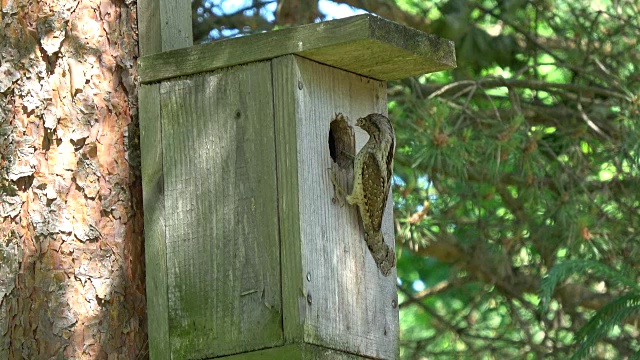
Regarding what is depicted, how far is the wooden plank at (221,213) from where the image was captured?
2.74 meters

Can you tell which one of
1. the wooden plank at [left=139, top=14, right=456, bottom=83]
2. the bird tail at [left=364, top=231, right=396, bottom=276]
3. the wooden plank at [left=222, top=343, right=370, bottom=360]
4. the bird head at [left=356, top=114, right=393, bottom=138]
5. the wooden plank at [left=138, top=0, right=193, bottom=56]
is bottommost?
the wooden plank at [left=222, top=343, right=370, bottom=360]

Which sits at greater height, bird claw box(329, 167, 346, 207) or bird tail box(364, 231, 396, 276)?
bird claw box(329, 167, 346, 207)

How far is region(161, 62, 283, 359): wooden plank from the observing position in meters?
2.74

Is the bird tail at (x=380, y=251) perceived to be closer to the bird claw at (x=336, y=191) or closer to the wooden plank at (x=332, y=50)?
the bird claw at (x=336, y=191)

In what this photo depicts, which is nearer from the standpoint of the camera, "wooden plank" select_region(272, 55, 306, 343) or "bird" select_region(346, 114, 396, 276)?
"wooden plank" select_region(272, 55, 306, 343)

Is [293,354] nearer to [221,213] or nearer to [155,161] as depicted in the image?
[221,213]

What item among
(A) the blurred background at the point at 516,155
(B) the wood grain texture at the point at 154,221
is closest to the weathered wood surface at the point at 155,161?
(B) the wood grain texture at the point at 154,221

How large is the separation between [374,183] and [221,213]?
1.46 ft

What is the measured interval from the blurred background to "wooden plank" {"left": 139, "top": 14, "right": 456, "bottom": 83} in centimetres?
156

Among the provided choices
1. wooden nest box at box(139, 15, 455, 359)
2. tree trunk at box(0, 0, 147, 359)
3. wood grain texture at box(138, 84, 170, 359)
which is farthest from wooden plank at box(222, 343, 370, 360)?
tree trunk at box(0, 0, 147, 359)

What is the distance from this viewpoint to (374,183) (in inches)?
119

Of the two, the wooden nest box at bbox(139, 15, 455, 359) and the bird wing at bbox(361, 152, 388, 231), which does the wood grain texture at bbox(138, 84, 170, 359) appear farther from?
the bird wing at bbox(361, 152, 388, 231)

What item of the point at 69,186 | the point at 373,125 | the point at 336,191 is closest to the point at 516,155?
the point at 373,125

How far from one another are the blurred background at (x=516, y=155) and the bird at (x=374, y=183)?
1470mm
